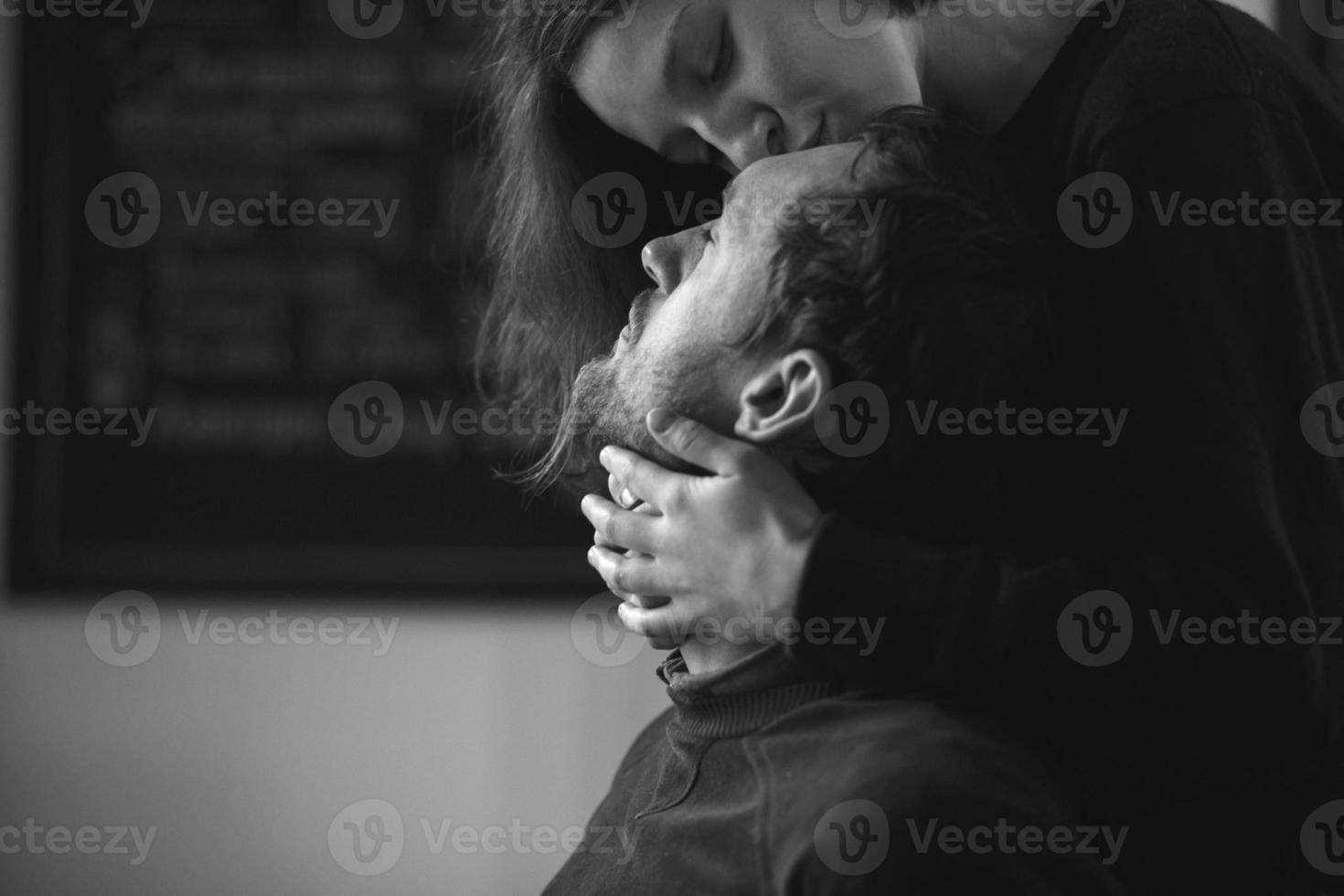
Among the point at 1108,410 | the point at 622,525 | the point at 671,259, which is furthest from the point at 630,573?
the point at 1108,410

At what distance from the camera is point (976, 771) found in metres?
0.76

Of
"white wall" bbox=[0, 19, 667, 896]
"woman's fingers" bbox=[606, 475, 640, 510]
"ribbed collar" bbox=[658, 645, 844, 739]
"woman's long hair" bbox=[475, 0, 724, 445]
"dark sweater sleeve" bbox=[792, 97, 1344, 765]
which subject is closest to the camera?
"dark sweater sleeve" bbox=[792, 97, 1344, 765]

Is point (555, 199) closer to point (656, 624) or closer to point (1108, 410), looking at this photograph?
point (656, 624)

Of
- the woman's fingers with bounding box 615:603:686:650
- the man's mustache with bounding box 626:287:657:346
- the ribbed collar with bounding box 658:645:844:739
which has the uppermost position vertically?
the man's mustache with bounding box 626:287:657:346

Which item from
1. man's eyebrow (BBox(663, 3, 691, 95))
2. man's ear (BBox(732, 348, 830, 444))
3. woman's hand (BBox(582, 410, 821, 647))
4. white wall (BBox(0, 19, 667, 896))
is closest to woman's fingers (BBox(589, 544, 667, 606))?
woman's hand (BBox(582, 410, 821, 647))

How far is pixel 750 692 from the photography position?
92cm

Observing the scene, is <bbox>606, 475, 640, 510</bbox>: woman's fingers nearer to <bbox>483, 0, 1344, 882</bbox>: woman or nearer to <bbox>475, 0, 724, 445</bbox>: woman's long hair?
<bbox>483, 0, 1344, 882</bbox>: woman

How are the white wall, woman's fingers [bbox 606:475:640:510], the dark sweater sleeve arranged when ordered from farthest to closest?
the white wall, woman's fingers [bbox 606:475:640:510], the dark sweater sleeve

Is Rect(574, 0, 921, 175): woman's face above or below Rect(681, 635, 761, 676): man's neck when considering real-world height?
above

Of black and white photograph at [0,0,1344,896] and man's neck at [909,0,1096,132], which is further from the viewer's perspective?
man's neck at [909,0,1096,132]

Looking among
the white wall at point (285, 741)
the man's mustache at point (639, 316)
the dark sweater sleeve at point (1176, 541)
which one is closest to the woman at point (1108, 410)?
the dark sweater sleeve at point (1176, 541)

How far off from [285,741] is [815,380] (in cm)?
136

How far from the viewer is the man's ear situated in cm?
92

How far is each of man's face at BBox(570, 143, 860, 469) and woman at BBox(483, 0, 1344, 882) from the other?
4cm
